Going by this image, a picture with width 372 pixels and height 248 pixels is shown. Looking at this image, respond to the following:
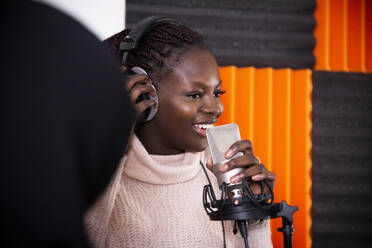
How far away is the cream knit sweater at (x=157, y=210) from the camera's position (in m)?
0.95

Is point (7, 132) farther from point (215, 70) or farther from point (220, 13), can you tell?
point (220, 13)

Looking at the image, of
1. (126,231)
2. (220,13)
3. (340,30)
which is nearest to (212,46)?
(220,13)

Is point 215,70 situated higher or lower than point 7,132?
higher

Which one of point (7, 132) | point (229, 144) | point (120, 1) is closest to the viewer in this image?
point (7, 132)

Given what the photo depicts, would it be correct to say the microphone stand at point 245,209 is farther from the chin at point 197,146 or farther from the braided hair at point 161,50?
the braided hair at point 161,50

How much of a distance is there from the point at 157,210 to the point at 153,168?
0.12 metres

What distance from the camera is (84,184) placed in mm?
271

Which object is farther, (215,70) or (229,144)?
(215,70)

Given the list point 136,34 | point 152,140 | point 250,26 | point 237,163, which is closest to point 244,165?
point 237,163

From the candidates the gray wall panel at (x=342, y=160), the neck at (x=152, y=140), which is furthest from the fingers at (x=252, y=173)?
the gray wall panel at (x=342, y=160)

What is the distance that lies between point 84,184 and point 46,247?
0.16 ft

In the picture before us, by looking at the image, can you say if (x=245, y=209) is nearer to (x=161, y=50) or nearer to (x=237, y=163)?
(x=237, y=163)

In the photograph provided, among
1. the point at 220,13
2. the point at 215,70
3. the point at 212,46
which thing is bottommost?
the point at 215,70

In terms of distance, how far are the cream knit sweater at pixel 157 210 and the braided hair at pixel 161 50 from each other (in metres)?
0.23
